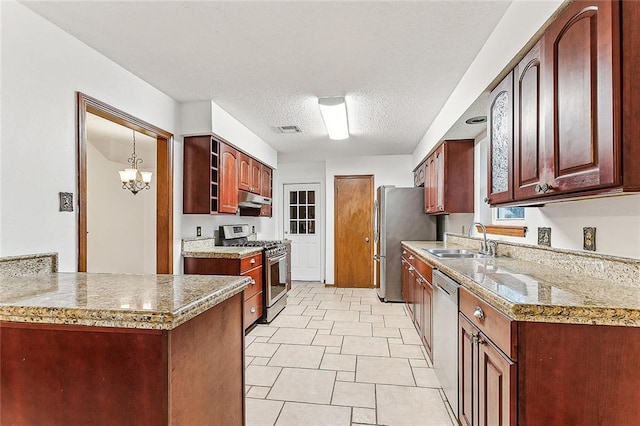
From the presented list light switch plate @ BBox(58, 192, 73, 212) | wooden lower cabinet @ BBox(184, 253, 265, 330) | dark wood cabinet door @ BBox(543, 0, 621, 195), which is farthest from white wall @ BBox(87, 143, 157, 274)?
dark wood cabinet door @ BBox(543, 0, 621, 195)

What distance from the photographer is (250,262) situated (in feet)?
11.8

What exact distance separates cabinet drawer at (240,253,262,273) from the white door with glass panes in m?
2.75

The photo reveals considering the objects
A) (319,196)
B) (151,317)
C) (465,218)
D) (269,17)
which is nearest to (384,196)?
(465,218)

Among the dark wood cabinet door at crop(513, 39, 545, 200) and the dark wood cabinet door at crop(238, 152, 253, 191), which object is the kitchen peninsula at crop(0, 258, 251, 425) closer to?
the dark wood cabinet door at crop(513, 39, 545, 200)

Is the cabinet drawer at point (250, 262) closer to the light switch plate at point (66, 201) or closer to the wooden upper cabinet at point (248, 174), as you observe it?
the wooden upper cabinet at point (248, 174)

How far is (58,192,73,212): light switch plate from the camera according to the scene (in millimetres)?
2049

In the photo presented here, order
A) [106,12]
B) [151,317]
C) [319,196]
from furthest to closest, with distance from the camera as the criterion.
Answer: [319,196] < [106,12] < [151,317]

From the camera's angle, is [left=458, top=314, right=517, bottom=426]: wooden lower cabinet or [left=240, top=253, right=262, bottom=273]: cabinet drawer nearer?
[left=458, top=314, right=517, bottom=426]: wooden lower cabinet

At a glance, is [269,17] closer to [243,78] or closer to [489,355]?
[243,78]

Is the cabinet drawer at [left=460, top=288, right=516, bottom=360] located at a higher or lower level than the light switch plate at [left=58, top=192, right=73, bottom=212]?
lower

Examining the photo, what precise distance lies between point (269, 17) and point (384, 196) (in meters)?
3.29

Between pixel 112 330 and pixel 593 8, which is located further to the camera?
pixel 593 8

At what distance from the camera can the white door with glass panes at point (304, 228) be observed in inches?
259

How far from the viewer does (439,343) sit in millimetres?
2328
